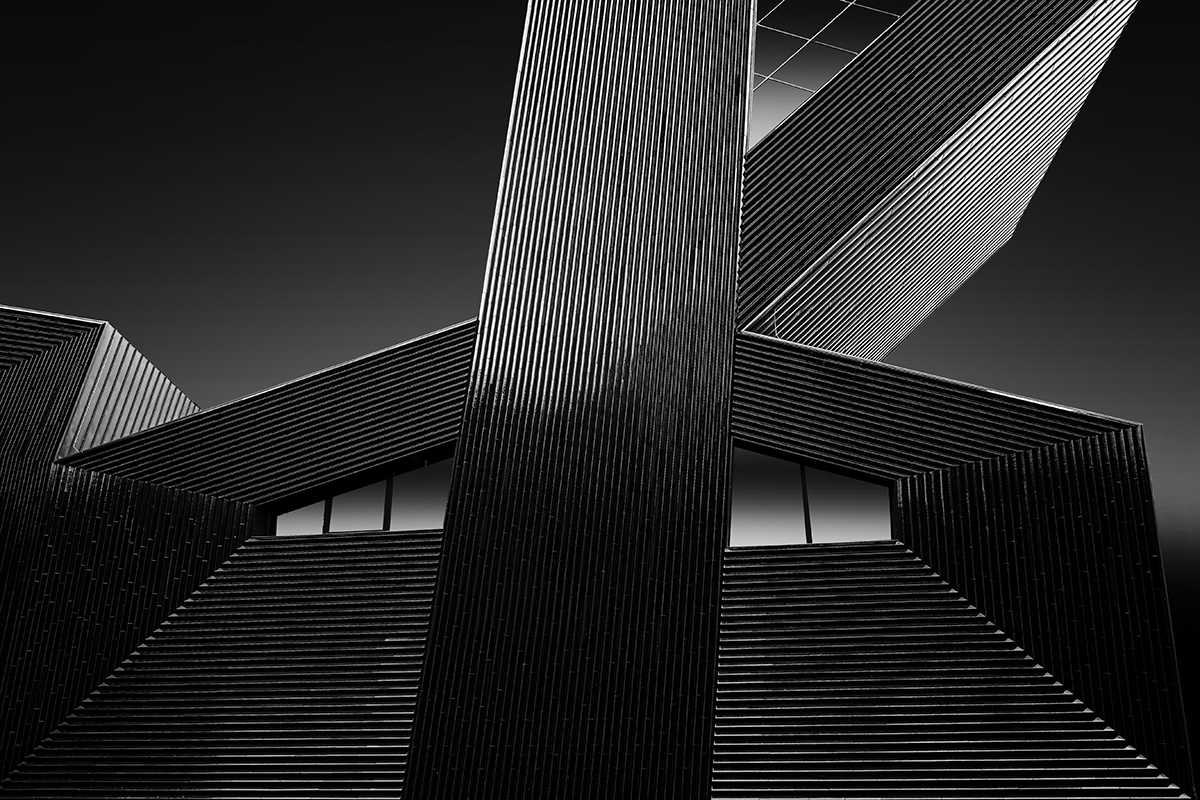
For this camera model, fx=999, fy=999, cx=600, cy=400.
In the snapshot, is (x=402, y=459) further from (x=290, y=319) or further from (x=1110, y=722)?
(x=290, y=319)

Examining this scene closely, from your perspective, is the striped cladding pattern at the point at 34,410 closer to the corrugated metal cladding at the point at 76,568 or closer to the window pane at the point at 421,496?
the corrugated metal cladding at the point at 76,568

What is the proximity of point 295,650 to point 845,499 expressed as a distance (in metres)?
4.47

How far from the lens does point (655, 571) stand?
7.50 meters

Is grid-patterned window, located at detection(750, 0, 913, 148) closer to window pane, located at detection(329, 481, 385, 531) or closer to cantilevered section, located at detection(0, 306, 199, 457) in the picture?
window pane, located at detection(329, 481, 385, 531)

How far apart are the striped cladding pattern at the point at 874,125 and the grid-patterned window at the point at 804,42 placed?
2.63 ft

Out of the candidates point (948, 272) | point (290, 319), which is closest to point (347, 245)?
point (290, 319)

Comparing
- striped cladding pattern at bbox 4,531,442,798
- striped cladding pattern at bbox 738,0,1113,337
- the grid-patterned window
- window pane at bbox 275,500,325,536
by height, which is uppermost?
the grid-patterned window

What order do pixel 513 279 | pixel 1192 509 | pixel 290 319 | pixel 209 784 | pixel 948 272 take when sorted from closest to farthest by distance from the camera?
pixel 209 784
pixel 513 279
pixel 948 272
pixel 1192 509
pixel 290 319

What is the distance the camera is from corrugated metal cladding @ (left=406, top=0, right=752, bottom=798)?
7180 mm

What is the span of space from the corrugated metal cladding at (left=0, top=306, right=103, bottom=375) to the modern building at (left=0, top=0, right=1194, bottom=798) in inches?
1.4

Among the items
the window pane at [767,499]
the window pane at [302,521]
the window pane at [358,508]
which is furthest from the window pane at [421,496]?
the window pane at [767,499]

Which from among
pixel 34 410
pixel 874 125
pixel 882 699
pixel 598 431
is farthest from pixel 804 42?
pixel 34 410

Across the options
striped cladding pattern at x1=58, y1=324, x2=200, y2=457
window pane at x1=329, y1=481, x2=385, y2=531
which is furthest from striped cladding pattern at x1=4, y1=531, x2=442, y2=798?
striped cladding pattern at x1=58, y1=324, x2=200, y2=457

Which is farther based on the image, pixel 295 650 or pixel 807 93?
pixel 807 93
